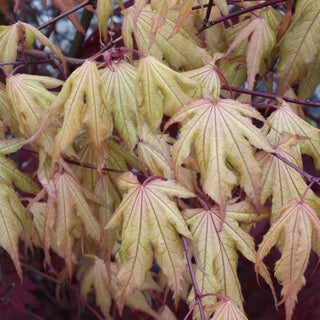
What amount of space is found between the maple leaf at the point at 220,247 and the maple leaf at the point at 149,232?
0.20 feet

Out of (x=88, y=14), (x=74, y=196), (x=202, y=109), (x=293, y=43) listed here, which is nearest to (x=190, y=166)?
(x=202, y=109)

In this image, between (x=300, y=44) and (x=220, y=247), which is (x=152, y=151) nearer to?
(x=220, y=247)

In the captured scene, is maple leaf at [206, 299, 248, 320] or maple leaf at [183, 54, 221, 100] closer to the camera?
maple leaf at [206, 299, 248, 320]

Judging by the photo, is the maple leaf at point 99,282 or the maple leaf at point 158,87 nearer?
Answer: the maple leaf at point 158,87

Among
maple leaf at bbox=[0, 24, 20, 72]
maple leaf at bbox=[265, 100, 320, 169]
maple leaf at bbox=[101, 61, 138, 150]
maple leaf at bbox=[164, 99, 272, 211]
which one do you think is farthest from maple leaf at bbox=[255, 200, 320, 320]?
maple leaf at bbox=[0, 24, 20, 72]

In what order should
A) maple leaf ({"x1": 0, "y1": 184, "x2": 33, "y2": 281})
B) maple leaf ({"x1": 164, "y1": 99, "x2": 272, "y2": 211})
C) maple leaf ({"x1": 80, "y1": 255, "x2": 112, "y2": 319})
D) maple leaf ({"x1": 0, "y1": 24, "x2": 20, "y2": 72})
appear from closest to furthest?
maple leaf ({"x1": 164, "y1": 99, "x2": 272, "y2": 211})
maple leaf ({"x1": 0, "y1": 184, "x2": 33, "y2": 281})
maple leaf ({"x1": 0, "y1": 24, "x2": 20, "y2": 72})
maple leaf ({"x1": 80, "y1": 255, "x2": 112, "y2": 319})

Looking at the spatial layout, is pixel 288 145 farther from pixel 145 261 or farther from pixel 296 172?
pixel 145 261

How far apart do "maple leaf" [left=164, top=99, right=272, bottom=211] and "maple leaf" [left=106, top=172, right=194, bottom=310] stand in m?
0.07

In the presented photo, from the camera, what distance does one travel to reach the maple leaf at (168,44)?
83cm

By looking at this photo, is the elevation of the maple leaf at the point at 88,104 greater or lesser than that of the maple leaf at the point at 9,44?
lesser

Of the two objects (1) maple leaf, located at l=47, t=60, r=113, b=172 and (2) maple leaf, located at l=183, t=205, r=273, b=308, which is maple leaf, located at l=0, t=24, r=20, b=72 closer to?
(1) maple leaf, located at l=47, t=60, r=113, b=172

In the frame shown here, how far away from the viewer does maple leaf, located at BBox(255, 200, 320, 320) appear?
0.67m

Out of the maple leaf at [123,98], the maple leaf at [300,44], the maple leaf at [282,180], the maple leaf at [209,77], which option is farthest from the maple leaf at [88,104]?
the maple leaf at [300,44]

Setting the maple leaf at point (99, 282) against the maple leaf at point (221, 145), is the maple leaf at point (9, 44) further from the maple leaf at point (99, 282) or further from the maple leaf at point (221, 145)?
the maple leaf at point (99, 282)
